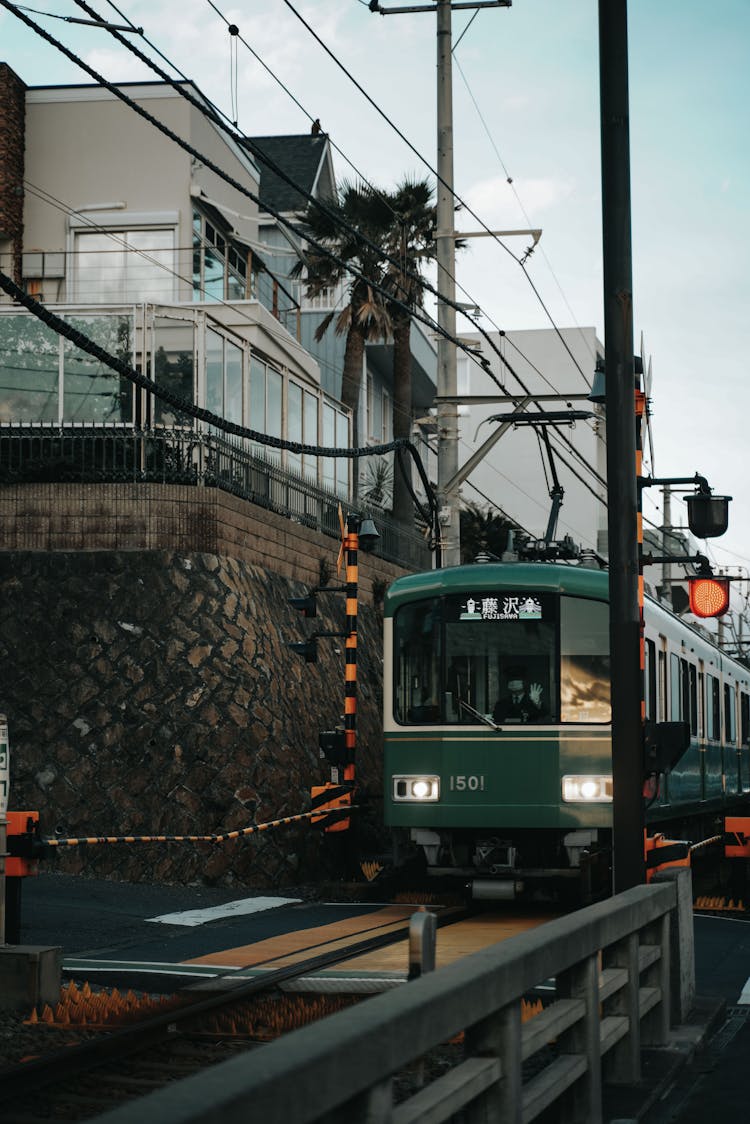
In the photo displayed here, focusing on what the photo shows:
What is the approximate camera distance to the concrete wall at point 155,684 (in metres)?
18.6

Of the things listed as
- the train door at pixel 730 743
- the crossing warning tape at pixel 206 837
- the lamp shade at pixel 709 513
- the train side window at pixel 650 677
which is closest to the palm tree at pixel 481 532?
the train door at pixel 730 743

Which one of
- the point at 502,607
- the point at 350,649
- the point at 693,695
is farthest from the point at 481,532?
the point at 502,607

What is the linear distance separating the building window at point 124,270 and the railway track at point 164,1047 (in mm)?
20468

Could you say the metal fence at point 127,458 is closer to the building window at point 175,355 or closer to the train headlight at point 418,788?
the building window at point 175,355

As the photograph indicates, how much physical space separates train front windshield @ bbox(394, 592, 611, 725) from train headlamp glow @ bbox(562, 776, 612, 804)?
563 millimetres

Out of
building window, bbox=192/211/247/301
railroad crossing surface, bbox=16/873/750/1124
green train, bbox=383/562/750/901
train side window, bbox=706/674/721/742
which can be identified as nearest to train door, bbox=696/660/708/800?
train side window, bbox=706/674/721/742

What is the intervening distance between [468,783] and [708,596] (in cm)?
295

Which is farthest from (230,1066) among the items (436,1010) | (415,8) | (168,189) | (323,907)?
(168,189)

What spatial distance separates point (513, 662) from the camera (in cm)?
1515

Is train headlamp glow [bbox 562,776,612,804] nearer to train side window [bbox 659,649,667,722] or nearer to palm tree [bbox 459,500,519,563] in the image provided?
train side window [bbox 659,649,667,722]

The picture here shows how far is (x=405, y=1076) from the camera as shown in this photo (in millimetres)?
7496

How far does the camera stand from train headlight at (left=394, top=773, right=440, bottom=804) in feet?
48.9

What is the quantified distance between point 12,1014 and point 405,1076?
2885 mm

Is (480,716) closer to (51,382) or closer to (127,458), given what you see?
(127,458)
